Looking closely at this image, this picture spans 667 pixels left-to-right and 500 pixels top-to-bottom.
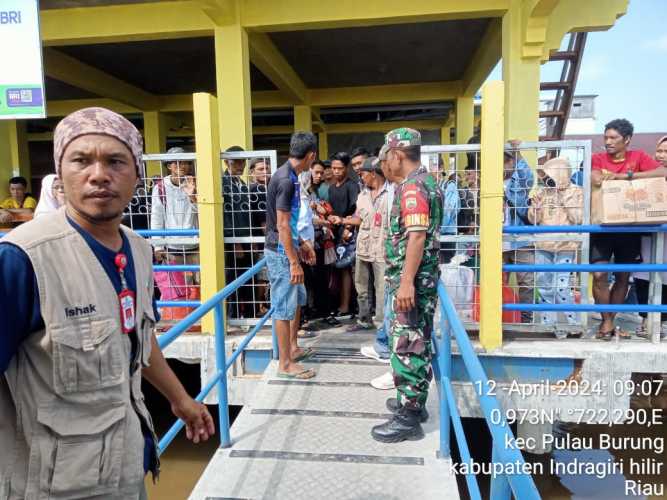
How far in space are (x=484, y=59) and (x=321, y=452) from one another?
24.5 ft

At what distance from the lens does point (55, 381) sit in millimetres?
1022

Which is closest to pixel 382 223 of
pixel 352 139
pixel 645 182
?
pixel 645 182

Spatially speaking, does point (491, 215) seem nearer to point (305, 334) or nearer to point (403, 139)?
point (403, 139)

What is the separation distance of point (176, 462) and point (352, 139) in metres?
12.2

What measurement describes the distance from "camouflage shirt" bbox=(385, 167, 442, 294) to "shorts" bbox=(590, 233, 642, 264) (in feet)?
6.59

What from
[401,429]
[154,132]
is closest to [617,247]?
[401,429]

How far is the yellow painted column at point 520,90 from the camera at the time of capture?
5.75 metres

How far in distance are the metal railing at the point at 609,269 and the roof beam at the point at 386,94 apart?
750 cm

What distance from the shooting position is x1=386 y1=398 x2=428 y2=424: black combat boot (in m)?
2.84

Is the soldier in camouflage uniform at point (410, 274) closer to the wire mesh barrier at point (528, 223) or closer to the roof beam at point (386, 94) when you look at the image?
the wire mesh barrier at point (528, 223)

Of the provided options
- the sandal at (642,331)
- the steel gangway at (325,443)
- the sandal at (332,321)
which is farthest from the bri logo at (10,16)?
the sandal at (642,331)

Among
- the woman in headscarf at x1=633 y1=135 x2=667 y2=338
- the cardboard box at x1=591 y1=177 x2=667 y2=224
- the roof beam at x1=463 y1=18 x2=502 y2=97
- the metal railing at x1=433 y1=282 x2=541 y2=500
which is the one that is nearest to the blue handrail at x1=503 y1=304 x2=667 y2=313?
the woman in headscarf at x1=633 y1=135 x2=667 y2=338

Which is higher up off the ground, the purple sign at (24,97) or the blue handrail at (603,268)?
the purple sign at (24,97)

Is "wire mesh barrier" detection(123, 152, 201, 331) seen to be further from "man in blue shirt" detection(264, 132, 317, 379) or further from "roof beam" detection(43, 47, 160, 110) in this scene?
"roof beam" detection(43, 47, 160, 110)
